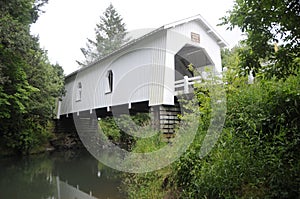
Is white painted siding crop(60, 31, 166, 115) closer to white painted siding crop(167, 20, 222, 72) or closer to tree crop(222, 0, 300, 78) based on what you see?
white painted siding crop(167, 20, 222, 72)

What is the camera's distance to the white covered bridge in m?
8.90

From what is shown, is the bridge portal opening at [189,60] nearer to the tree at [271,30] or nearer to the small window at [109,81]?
the small window at [109,81]

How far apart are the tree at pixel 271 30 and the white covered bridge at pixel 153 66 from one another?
4.65 m

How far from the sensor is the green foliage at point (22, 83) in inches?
404

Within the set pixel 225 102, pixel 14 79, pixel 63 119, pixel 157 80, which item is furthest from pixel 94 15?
pixel 225 102

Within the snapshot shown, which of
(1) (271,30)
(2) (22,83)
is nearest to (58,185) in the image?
(2) (22,83)

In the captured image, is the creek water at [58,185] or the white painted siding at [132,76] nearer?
the creek water at [58,185]

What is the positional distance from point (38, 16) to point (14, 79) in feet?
22.4

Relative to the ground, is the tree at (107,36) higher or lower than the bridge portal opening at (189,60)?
higher

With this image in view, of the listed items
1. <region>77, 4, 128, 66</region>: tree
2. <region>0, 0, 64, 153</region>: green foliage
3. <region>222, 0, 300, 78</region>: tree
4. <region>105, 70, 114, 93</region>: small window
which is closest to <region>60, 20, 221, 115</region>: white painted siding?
<region>105, 70, 114, 93</region>: small window

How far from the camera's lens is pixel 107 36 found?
3569 centimetres

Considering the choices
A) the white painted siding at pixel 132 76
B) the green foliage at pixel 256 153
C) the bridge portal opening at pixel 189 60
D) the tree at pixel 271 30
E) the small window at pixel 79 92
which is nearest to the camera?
the tree at pixel 271 30

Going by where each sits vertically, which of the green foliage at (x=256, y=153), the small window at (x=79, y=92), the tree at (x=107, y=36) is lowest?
the green foliage at (x=256, y=153)

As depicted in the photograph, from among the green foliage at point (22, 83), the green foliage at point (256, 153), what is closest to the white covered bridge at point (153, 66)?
the green foliage at point (22, 83)
